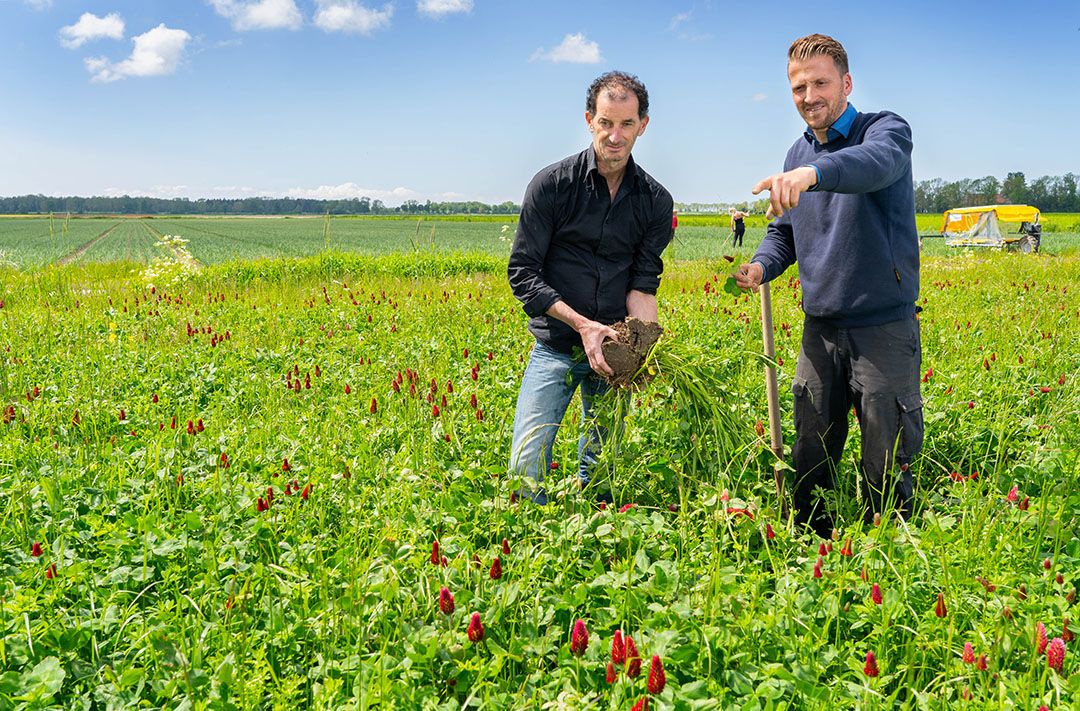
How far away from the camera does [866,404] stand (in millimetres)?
3436

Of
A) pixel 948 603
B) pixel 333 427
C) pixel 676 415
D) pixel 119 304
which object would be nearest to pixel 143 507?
pixel 333 427

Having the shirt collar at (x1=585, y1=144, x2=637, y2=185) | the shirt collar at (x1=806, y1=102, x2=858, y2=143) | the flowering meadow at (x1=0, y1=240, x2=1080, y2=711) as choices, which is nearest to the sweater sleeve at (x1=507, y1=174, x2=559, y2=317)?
the shirt collar at (x1=585, y1=144, x2=637, y2=185)

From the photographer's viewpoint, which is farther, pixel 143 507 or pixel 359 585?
pixel 143 507

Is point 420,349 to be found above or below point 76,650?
above

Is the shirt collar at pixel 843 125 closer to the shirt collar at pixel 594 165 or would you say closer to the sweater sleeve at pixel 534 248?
the shirt collar at pixel 594 165

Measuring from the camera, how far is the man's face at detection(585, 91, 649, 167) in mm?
3195

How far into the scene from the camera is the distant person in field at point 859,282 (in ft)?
10.6

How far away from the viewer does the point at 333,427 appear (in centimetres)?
468

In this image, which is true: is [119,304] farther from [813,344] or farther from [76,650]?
[813,344]

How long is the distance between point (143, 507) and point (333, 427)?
4.47 ft

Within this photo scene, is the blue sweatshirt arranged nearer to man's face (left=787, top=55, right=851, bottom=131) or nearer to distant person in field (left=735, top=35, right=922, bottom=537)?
distant person in field (left=735, top=35, right=922, bottom=537)

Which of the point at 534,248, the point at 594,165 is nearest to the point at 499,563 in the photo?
the point at 534,248

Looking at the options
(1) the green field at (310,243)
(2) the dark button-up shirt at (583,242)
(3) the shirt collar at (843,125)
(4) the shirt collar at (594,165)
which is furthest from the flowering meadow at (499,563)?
(1) the green field at (310,243)

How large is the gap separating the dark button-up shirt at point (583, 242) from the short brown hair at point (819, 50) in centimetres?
86
